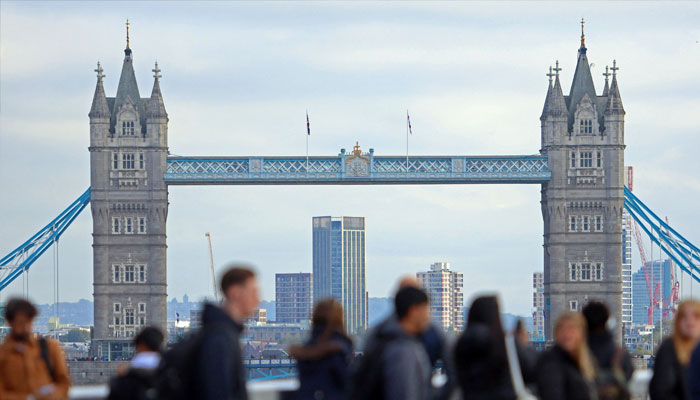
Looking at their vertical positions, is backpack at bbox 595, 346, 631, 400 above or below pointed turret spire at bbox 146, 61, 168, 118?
below

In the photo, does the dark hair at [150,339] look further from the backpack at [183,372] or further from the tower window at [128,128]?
the tower window at [128,128]

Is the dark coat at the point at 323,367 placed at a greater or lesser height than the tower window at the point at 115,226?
lesser

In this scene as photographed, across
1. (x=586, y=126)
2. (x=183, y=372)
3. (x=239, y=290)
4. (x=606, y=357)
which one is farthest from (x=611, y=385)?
(x=586, y=126)

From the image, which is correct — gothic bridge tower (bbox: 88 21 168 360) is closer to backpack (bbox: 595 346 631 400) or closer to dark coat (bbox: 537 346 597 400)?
backpack (bbox: 595 346 631 400)

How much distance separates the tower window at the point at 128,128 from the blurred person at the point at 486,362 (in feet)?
263

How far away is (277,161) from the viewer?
3509 inches

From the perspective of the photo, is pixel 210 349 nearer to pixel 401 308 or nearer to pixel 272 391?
pixel 401 308

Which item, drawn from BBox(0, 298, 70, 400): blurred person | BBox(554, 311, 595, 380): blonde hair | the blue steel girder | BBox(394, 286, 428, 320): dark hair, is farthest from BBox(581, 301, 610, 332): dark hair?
the blue steel girder

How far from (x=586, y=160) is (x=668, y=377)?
77.7 m

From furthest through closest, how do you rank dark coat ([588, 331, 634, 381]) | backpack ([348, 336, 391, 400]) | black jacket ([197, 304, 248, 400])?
dark coat ([588, 331, 634, 381]) → backpack ([348, 336, 391, 400]) → black jacket ([197, 304, 248, 400])

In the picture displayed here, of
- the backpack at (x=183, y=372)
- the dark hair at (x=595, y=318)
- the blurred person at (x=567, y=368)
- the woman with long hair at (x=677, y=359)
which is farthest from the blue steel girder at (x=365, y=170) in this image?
the backpack at (x=183, y=372)

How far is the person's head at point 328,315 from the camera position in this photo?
12570mm

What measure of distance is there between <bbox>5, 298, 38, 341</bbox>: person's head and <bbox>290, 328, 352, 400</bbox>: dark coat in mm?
2292

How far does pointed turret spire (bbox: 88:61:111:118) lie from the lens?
297 feet
